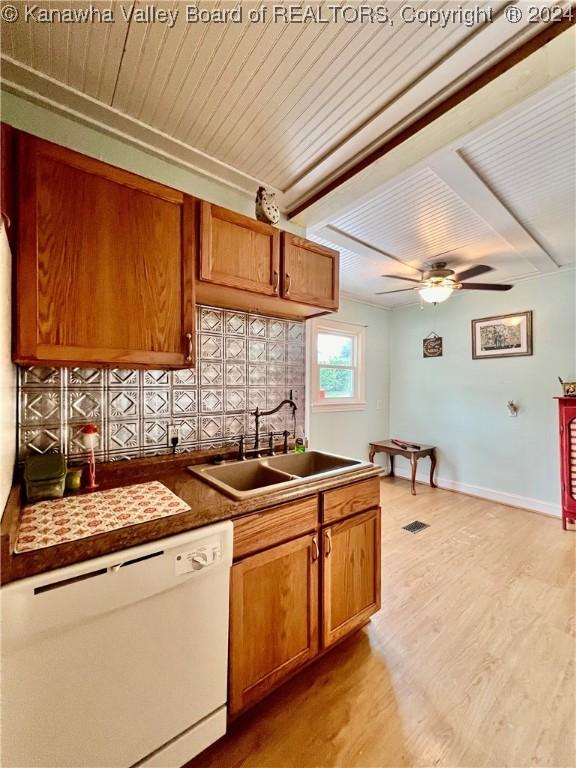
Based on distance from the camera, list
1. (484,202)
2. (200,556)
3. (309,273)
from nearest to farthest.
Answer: (200,556) < (309,273) < (484,202)

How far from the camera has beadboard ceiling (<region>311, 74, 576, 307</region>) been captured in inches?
59.8

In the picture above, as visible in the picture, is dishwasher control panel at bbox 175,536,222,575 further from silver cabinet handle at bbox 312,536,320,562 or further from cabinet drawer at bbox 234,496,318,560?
silver cabinet handle at bbox 312,536,320,562

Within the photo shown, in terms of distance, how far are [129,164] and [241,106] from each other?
24.6 inches

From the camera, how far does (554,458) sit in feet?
10.6

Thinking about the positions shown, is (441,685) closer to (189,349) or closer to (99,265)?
(189,349)

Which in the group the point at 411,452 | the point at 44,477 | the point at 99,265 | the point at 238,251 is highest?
the point at 238,251

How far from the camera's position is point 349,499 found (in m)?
1.54

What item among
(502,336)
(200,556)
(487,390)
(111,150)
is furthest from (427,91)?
(487,390)

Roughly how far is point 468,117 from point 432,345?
314 cm

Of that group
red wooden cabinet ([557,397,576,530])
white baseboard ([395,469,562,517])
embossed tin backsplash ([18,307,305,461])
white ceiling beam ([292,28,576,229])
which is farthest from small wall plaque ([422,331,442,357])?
white ceiling beam ([292,28,576,229])

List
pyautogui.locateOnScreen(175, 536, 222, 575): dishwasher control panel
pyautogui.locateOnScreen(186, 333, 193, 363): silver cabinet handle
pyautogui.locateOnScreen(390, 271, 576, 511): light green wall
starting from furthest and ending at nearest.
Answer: pyautogui.locateOnScreen(390, 271, 576, 511): light green wall, pyautogui.locateOnScreen(186, 333, 193, 363): silver cabinet handle, pyautogui.locateOnScreen(175, 536, 222, 575): dishwasher control panel

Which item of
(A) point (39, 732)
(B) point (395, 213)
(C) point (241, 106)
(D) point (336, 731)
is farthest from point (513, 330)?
(A) point (39, 732)

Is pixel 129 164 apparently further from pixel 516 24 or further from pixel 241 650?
pixel 241 650

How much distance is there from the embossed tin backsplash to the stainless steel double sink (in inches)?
9.0
